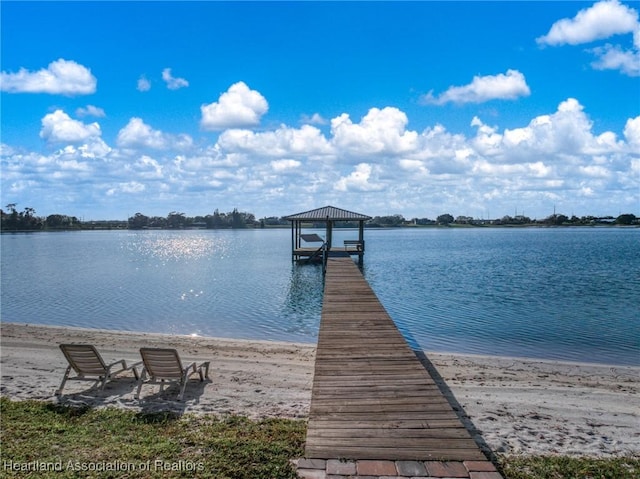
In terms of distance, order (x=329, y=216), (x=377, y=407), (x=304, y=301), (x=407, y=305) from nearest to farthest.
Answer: (x=377, y=407), (x=407, y=305), (x=304, y=301), (x=329, y=216)

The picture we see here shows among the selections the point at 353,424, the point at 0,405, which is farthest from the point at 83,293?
the point at 353,424

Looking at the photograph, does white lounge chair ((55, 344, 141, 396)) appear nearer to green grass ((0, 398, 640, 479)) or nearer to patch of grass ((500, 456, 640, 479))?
green grass ((0, 398, 640, 479))

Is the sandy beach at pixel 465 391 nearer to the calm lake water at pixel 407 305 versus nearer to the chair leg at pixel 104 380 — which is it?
the chair leg at pixel 104 380

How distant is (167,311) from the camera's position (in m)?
18.4

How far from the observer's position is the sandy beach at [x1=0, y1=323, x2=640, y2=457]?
6000mm

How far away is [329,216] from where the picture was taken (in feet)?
107

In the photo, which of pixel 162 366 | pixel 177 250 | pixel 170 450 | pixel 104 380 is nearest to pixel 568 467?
pixel 170 450

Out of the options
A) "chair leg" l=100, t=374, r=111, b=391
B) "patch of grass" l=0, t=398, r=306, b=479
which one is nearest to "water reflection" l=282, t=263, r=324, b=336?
"chair leg" l=100, t=374, r=111, b=391

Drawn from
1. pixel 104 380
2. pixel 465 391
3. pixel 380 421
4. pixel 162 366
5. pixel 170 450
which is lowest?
pixel 465 391

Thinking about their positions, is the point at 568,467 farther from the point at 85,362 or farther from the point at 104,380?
the point at 85,362

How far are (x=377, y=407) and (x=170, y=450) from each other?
242 centimetres

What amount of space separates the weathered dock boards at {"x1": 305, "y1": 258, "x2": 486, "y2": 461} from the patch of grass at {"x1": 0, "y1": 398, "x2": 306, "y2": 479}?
2.03 feet

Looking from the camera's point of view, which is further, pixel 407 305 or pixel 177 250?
pixel 177 250

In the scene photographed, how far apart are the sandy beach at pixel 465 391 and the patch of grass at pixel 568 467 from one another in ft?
0.96
